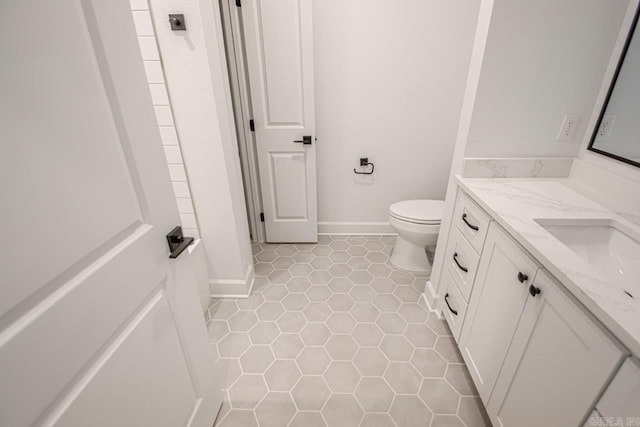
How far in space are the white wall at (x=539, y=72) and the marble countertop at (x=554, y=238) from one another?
0.19 meters

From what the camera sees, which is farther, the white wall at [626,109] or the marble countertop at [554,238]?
the white wall at [626,109]

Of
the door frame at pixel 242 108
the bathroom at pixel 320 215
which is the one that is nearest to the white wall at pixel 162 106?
the bathroom at pixel 320 215

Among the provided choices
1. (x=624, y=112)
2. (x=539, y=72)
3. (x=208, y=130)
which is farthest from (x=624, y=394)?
(x=208, y=130)

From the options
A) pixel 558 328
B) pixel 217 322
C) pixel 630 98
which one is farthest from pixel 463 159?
pixel 217 322

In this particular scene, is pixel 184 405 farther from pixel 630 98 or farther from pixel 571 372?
pixel 630 98

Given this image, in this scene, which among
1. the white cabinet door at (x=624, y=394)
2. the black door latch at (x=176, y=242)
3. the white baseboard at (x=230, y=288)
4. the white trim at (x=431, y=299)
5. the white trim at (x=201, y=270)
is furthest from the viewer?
the white baseboard at (x=230, y=288)

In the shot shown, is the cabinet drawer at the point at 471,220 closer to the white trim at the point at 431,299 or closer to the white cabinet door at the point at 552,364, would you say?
the white cabinet door at the point at 552,364

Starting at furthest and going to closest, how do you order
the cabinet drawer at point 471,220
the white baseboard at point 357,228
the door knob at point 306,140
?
the white baseboard at point 357,228
the door knob at point 306,140
the cabinet drawer at point 471,220

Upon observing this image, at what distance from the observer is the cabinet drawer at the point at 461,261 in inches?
54.9

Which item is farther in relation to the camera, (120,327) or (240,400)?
(240,400)

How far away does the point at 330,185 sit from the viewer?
8.48 feet

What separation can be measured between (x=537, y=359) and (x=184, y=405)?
47.1 inches

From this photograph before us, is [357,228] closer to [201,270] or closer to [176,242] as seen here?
[201,270]

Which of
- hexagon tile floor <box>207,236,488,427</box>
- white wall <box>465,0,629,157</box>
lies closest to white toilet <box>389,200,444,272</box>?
hexagon tile floor <box>207,236,488,427</box>
